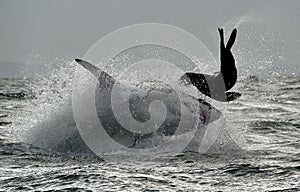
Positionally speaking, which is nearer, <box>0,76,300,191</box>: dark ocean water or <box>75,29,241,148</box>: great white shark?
<box>0,76,300,191</box>: dark ocean water

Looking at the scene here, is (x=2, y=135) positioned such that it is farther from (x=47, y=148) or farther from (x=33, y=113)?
(x=47, y=148)

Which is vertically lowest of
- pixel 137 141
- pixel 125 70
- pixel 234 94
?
pixel 137 141

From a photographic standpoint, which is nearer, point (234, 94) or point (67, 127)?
point (234, 94)

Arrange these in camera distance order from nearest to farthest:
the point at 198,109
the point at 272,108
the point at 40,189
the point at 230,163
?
the point at 40,189 → the point at 230,163 → the point at 198,109 → the point at 272,108

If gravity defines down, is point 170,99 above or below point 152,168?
above

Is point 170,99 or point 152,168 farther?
point 170,99

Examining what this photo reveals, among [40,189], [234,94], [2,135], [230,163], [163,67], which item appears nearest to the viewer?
[40,189]

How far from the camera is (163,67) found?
1367cm

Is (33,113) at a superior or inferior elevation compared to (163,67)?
inferior

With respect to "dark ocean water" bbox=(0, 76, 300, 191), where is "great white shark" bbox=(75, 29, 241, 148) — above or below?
above

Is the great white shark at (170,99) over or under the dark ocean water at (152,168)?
over

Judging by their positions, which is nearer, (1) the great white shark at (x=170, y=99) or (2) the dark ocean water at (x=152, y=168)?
(2) the dark ocean water at (x=152, y=168)

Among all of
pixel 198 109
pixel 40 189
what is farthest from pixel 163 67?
pixel 40 189

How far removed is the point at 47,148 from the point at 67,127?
0.80 metres
